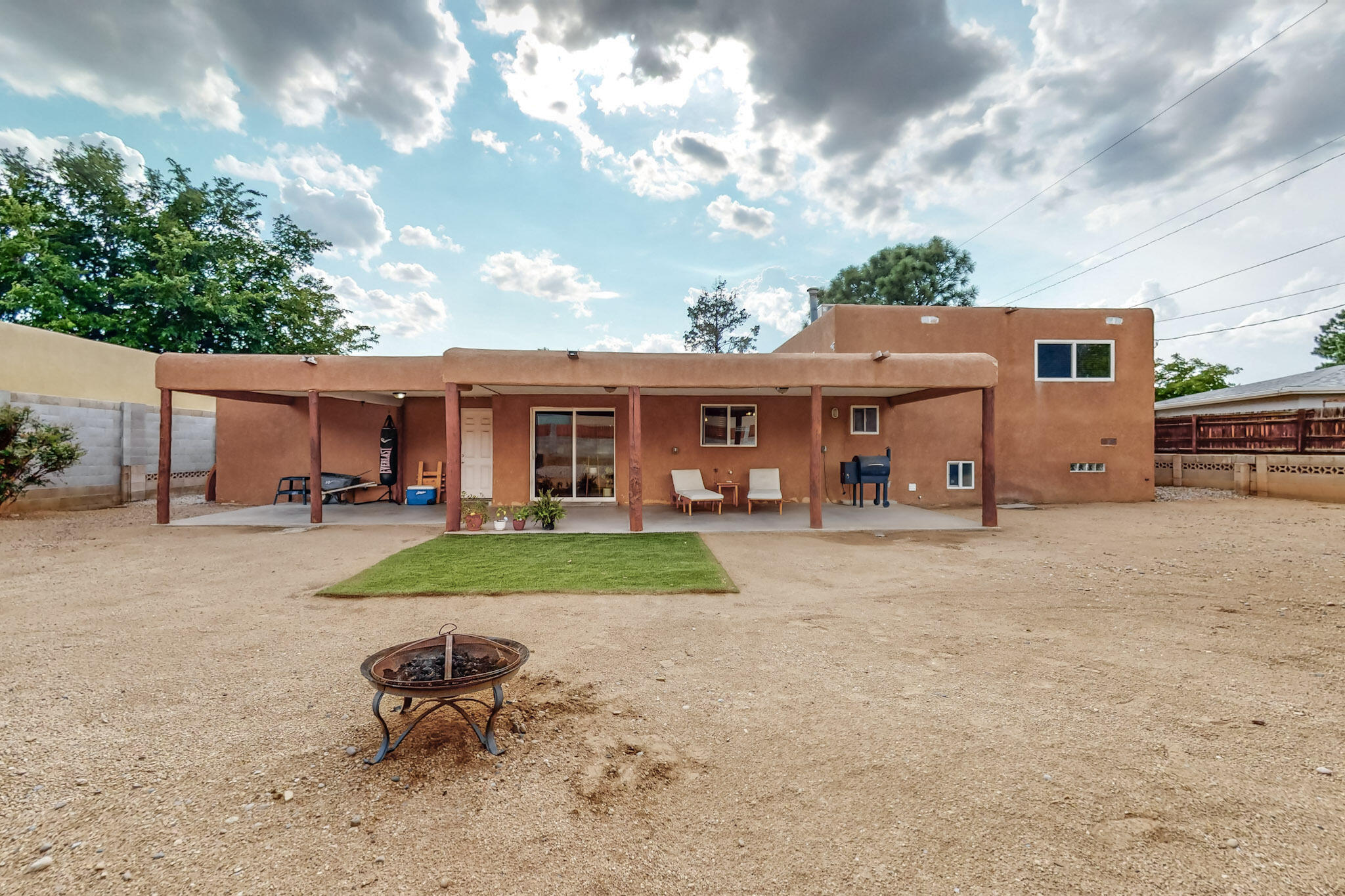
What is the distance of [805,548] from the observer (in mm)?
6738

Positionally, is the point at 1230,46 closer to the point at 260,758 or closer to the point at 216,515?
the point at 260,758

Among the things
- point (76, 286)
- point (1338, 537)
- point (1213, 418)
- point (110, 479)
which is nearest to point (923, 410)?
point (1338, 537)

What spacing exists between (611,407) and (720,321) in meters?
19.8

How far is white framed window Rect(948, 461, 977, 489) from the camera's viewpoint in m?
11.1

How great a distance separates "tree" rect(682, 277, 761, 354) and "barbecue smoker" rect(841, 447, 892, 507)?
18788 millimetres

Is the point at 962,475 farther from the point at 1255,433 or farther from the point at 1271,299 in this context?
the point at 1271,299

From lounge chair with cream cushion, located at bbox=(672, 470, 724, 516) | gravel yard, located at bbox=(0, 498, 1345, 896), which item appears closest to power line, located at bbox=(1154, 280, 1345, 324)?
lounge chair with cream cushion, located at bbox=(672, 470, 724, 516)

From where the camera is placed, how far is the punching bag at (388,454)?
1048 cm

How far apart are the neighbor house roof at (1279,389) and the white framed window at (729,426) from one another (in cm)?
1297

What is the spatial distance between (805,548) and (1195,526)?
6741 millimetres

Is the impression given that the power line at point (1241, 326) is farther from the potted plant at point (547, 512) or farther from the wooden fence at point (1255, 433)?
the potted plant at point (547, 512)

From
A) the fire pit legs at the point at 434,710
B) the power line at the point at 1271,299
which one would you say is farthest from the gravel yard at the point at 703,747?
the power line at the point at 1271,299

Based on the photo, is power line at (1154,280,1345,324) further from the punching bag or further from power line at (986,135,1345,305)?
the punching bag

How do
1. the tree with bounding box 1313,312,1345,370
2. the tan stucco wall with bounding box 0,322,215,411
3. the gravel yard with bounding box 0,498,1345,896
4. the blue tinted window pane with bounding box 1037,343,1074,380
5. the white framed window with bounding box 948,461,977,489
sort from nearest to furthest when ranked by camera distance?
the gravel yard with bounding box 0,498,1345,896, the tan stucco wall with bounding box 0,322,215,411, the white framed window with bounding box 948,461,977,489, the blue tinted window pane with bounding box 1037,343,1074,380, the tree with bounding box 1313,312,1345,370
